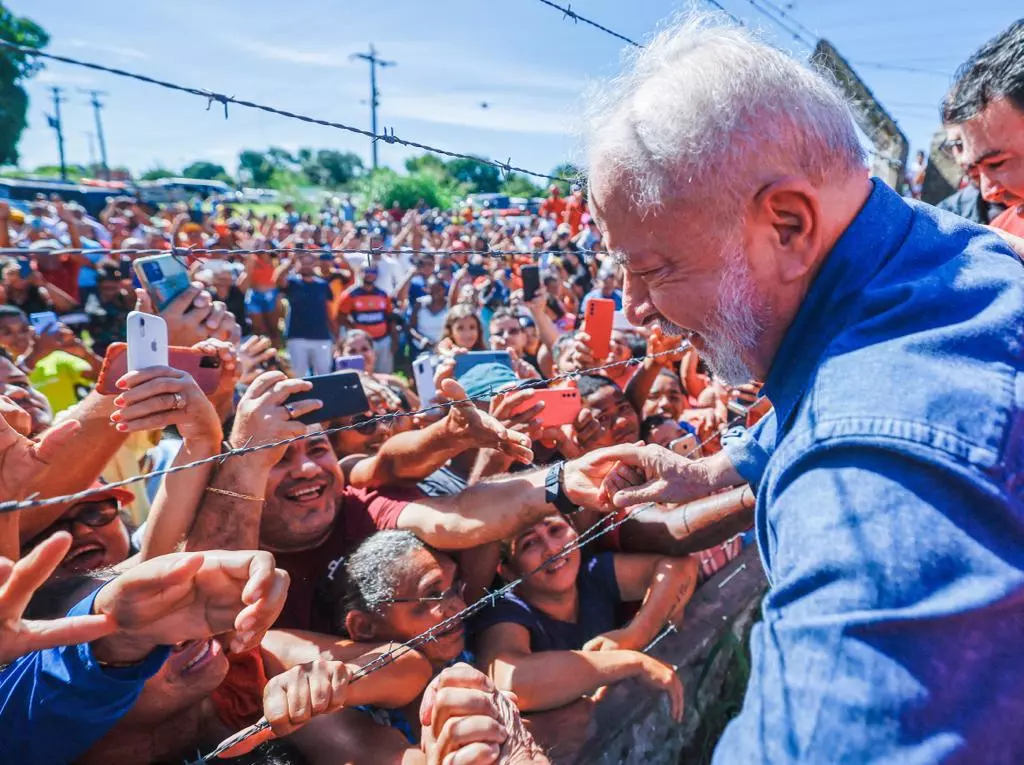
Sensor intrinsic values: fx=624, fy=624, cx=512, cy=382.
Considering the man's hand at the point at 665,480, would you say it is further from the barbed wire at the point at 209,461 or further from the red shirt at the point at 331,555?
the red shirt at the point at 331,555

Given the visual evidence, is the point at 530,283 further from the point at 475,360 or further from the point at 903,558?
the point at 903,558

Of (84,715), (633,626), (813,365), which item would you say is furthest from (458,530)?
(813,365)

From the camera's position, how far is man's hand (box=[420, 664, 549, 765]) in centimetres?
135

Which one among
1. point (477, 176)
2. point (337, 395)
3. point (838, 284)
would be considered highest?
point (477, 176)

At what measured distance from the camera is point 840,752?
0.69 meters

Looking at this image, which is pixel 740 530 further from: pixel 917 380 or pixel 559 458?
pixel 917 380

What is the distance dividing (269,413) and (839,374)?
61.6 inches

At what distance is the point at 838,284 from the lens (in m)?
0.96

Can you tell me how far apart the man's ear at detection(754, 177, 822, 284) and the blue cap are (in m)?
2.15

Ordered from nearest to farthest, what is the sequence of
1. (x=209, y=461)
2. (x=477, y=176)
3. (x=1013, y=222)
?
(x=209, y=461)
(x=1013, y=222)
(x=477, y=176)

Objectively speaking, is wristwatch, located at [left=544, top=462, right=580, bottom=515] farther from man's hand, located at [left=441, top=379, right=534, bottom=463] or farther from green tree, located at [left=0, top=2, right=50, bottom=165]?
green tree, located at [left=0, top=2, right=50, bottom=165]

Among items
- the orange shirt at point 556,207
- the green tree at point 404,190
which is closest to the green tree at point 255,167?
the green tree at point 404,190

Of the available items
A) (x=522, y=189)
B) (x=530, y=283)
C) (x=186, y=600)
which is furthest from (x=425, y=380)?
(x=522, y=189)

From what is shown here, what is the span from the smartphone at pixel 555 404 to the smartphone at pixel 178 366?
1102 mm
